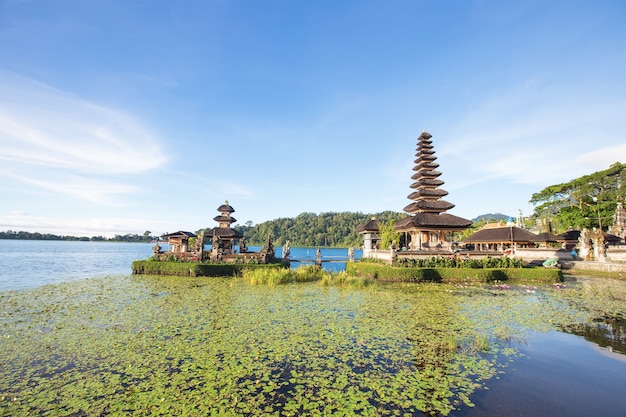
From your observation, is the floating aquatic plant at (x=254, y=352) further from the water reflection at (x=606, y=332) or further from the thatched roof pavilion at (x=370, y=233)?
the thatched roof pavilion at (x=370, y=233)

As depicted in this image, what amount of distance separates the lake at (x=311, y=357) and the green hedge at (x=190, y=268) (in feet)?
35.8

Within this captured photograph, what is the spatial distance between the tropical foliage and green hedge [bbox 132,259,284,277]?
144ft

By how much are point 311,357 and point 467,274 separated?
18200 mm

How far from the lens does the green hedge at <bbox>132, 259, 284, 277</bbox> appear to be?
25.5 m

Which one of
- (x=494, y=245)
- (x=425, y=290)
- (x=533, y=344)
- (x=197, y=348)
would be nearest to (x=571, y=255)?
(x=494, y=245)

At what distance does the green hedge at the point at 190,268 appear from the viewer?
83.7 feet

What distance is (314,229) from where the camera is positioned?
5502 inches

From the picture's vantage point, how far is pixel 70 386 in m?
6.01

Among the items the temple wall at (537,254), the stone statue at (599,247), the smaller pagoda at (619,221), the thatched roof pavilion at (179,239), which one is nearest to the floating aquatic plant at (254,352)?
the temple wall at (537,254)

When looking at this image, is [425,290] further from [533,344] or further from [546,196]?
[546,196]

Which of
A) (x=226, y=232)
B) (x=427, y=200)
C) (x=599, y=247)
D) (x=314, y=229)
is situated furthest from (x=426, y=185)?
(x=314, y=229)

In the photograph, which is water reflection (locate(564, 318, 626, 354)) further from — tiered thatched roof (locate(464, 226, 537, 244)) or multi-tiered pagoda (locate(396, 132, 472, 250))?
tiered thatched roof (locate(464, 226, 537, 244))

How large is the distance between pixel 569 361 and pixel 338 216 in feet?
454

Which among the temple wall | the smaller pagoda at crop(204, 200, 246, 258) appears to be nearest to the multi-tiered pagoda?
the temple wall
